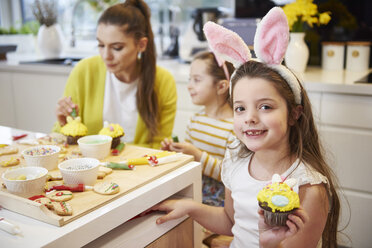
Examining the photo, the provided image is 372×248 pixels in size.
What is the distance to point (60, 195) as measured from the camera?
2.95ft

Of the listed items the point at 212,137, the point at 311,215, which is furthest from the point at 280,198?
the point at 212,137

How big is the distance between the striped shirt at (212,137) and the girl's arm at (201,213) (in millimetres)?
309

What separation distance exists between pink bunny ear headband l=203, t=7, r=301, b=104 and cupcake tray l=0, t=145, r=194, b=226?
0.33 m

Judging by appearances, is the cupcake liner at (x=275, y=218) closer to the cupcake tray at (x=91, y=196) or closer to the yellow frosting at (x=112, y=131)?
the cupcake tray at (x=91, y=196)

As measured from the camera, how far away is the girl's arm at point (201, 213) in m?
1.07

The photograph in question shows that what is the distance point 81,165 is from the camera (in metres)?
1.03

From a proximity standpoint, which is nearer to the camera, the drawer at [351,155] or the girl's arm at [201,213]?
the girl's arm at [201,213]

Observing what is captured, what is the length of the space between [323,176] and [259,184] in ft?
0.53

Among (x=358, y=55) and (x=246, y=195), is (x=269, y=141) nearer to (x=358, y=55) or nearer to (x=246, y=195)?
(x=246, y=195)

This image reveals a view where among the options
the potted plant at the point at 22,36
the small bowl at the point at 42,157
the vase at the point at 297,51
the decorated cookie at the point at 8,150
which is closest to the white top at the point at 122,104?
the decorated cookie at the point at 8,150

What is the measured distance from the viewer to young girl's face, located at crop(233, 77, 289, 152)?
0.97 meters

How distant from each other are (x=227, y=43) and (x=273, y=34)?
0.12 m

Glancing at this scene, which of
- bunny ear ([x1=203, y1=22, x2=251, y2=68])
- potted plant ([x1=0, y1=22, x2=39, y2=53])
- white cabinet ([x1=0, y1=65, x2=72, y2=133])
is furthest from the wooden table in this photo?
potted plant ([x1=0, y1=22, x2=39, y2=53])

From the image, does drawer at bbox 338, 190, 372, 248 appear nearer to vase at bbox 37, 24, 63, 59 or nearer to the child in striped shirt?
the child in striped shirt
